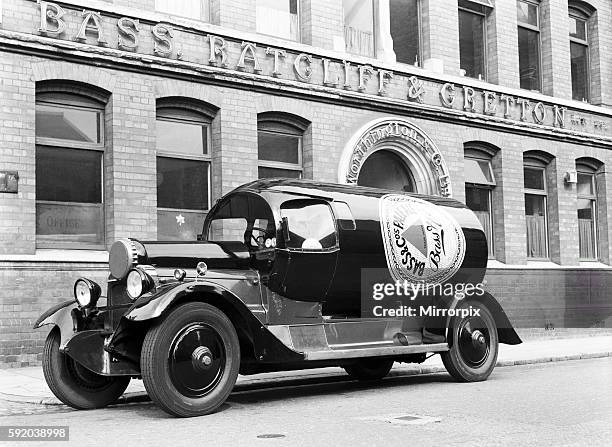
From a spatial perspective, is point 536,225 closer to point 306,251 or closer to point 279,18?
point 279,18

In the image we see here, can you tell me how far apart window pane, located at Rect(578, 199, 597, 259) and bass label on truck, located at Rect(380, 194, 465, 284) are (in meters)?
12.4

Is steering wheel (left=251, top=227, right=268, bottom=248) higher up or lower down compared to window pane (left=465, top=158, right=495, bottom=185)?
lower down

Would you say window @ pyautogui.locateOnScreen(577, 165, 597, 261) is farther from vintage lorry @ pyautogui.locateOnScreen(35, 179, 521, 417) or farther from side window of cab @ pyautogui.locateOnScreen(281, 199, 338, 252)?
side window of cab @ pyautogui.locateOnScreen(281, 199, 338, 252)

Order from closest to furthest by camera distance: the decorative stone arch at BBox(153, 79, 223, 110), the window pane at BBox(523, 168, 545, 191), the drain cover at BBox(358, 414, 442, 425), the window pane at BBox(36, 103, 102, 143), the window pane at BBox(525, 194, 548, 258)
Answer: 1. the drain cover at BBox(358, 414, 442, 425)
2. the window pane at BBox(36, 103, 102, 143)
3. the decorative stone arch at BBox(153, 79, 223, 110)
4. the window pane at BBox(525, 194, 548, 258)
5. the window pane at BBox(523, 168, 545, 191)

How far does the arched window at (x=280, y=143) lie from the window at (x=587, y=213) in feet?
31.1

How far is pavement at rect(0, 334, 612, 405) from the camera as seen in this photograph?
9.47m

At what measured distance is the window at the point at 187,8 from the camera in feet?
49.0

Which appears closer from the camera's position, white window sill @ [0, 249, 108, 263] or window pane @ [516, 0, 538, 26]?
white window sill @ [0, 249, 108, 263]

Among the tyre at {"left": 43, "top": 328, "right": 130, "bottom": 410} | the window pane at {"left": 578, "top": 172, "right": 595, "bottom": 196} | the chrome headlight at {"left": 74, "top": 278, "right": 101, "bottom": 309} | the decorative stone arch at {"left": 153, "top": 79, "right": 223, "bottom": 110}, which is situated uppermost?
the decorative stone arch at {"left": 153, "top": 79, "right": 223, "bottom": 110}

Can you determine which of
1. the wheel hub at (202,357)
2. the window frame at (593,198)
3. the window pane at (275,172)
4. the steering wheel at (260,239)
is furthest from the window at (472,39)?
the wheel hub at (202,357)

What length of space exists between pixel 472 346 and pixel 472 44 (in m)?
11.4

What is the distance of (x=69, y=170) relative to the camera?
13.5 metres

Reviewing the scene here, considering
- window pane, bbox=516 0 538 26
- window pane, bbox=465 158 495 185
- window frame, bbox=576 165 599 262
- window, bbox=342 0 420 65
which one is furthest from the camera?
window frame, bbox=576 165 599 262

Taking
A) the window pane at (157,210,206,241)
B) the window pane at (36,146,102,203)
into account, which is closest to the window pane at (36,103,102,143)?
the window pane at (36,146,102,203)
